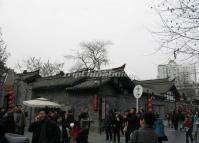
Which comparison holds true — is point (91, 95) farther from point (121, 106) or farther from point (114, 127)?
point (114, 127)

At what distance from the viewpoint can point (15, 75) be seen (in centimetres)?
3145

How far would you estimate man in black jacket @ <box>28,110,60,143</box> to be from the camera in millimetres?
6852

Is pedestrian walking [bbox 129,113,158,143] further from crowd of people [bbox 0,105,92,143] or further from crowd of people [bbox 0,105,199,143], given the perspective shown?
crowd of people [bbox 0,105,92,143]

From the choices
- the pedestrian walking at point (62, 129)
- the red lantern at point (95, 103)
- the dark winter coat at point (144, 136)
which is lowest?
the pedestrian walking at point (62, 129)

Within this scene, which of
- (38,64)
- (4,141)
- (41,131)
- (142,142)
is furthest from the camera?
(38,64)

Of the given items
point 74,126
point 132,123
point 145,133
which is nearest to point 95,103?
point 132,123

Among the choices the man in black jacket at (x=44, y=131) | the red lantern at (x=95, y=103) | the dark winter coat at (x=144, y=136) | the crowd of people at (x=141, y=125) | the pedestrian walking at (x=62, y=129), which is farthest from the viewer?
the red lantern at (x=95, y=103)

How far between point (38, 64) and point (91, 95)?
104 feet

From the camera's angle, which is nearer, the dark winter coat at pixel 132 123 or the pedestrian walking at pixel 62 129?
the pedestrian walking at pixel 62 129

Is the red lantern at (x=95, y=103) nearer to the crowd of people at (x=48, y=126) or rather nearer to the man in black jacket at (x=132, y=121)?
the crowd of people at (x=48, y=126)

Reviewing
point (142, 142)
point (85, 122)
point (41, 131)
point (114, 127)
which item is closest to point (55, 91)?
point (114, 127)

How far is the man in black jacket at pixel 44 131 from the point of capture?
6.85 m

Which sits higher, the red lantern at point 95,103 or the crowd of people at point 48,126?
the red lantern at point 95,103

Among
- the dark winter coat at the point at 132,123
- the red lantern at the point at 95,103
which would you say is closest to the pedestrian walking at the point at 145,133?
the dark winter coat at the point at 132,123
